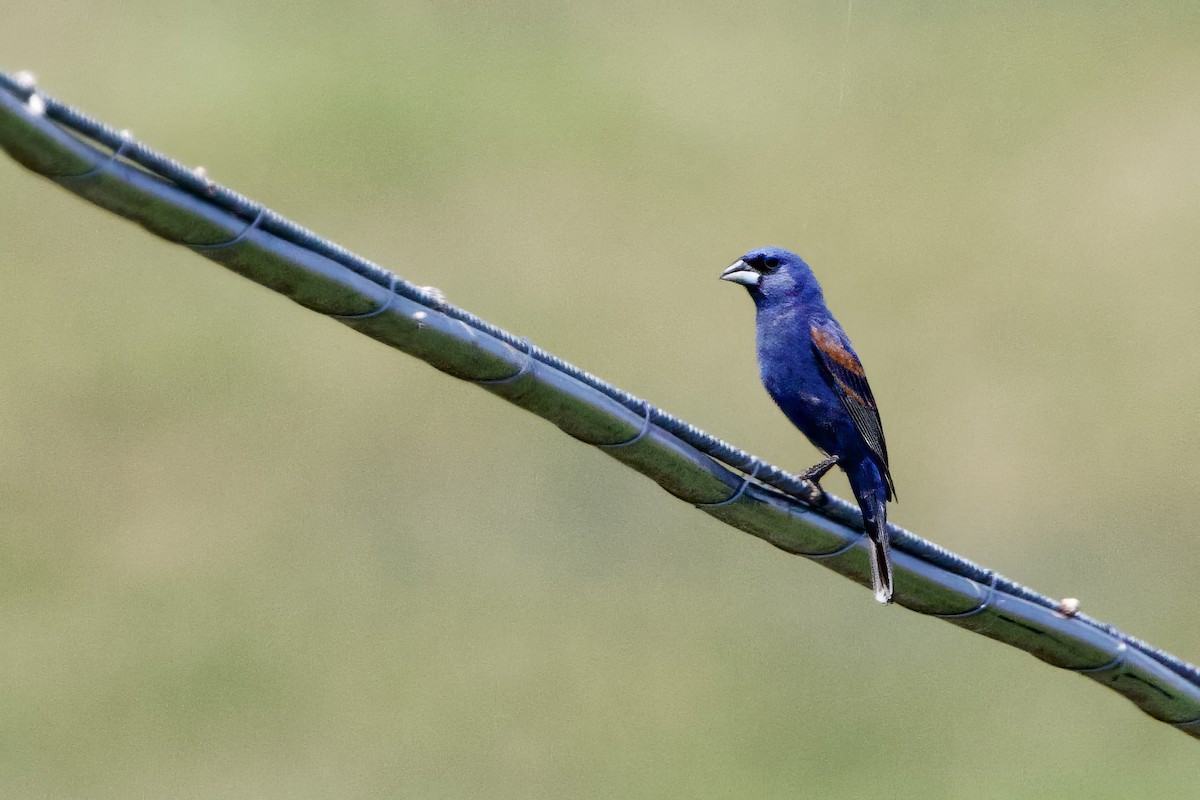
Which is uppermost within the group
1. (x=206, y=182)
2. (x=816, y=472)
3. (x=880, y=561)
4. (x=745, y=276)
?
(x=745, y=276)

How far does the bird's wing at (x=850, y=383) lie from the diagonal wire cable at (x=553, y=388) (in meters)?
1.65

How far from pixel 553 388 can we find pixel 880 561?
1.47 m

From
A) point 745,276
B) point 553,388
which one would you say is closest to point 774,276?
point 745,276

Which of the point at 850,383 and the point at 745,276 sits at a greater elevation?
the point at 745,276

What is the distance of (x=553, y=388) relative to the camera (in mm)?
5547

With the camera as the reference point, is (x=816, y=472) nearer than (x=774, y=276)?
Yes

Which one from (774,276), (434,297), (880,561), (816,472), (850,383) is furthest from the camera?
(774,276)

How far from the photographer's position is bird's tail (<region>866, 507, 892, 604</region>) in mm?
6539

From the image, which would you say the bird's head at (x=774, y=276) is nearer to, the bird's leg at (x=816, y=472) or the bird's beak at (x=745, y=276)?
the bird's beak at (x=745, y=276)

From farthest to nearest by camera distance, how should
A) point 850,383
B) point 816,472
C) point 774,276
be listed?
point 774,276 < point 850,383 < point 816,472

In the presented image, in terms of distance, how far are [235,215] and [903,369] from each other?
63.0 ft

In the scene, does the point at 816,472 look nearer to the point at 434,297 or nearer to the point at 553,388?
the point at 553,388

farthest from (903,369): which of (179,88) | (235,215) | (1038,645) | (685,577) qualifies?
(235,215)

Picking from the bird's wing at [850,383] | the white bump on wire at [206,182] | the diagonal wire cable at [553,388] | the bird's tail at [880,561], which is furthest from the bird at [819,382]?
the white bump on wire at [206,182]
